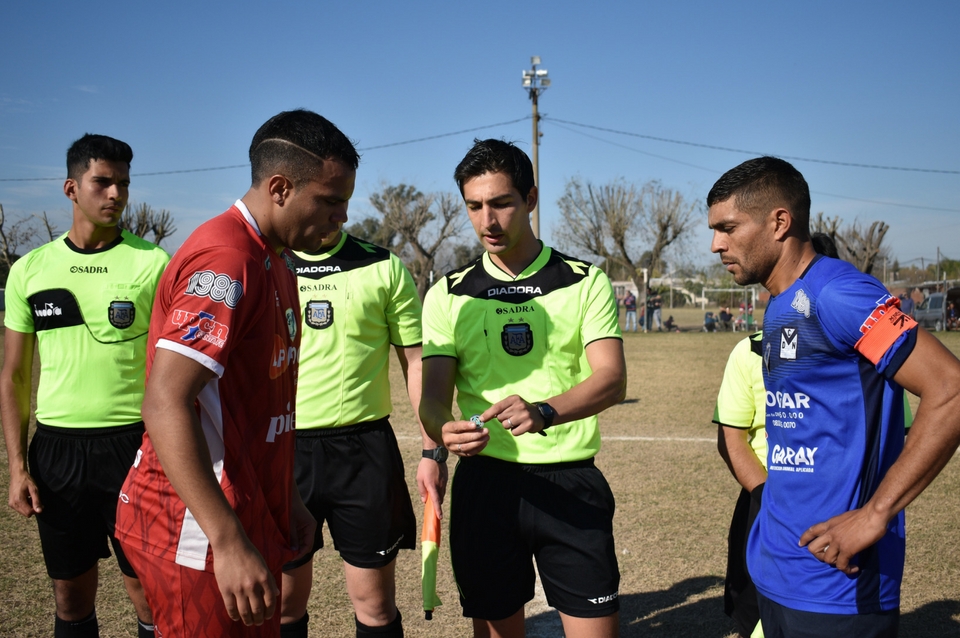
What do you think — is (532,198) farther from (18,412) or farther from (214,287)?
(18,412)

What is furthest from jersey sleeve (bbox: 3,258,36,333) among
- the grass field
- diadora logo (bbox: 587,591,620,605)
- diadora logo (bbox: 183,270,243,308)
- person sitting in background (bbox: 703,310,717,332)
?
person sitting in background (bbox: 703,310,717,332)

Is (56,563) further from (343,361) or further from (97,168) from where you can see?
(97,168)

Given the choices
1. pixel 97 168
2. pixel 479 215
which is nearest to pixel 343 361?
pixel 479 215

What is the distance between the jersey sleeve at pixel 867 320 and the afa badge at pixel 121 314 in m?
3.34

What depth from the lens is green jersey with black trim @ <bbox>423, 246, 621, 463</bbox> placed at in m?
3.05

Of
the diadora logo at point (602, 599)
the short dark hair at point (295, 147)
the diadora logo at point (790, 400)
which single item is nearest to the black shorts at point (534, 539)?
the diadora logo at point (602, 599)

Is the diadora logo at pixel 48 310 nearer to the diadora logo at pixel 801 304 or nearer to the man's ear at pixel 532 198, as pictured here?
the man's ear at pixel 532 198

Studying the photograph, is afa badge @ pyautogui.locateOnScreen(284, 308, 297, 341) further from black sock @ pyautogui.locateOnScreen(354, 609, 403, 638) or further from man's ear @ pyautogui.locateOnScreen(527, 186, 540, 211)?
black sock @ pyautogui.locateOnScreen(354, 609, 403, 638)

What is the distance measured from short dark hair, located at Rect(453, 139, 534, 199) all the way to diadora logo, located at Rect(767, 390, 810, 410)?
136cm

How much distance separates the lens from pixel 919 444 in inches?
81.1

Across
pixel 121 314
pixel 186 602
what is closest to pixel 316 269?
pixel 121 314

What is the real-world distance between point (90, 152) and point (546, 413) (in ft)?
9.76

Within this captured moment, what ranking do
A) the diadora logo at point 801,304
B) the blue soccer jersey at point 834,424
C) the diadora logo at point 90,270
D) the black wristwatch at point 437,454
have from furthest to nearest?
the diadora logo at point 90,270 → the black wristwatch at point 437,454 → the diadora logo at point 801,304 → the blue soccer jersey at point 834,424

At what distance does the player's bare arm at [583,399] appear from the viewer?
8.56 ft
